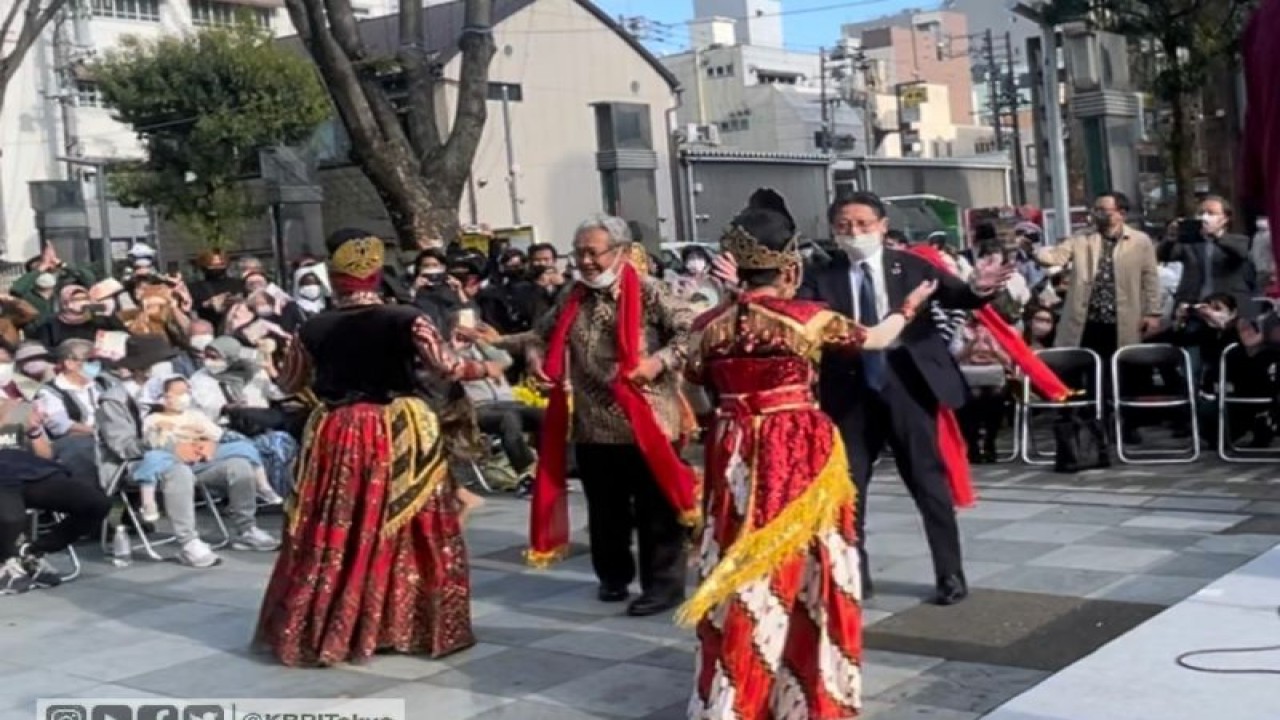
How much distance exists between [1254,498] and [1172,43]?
36.2ft

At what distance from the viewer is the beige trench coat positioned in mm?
10188

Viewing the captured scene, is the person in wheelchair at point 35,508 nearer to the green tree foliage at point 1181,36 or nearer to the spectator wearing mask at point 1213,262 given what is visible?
the spectator wearing mask at point 1213,262

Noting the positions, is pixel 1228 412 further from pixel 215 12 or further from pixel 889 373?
pixel 215 12

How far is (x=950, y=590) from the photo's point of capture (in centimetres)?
652

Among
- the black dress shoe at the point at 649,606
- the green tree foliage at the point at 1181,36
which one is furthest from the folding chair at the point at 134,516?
the green tree foliage at the point at 1181,36

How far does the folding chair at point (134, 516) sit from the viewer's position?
8703 millimetres

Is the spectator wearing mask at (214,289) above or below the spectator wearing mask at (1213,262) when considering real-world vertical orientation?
above

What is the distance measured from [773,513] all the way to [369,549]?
193 cm

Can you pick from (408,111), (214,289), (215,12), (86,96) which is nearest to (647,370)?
(214,289)

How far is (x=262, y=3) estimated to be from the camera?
49.2 m

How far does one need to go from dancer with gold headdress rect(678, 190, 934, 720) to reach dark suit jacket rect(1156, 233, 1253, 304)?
253 inches

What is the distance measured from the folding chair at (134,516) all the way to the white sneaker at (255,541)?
134mm

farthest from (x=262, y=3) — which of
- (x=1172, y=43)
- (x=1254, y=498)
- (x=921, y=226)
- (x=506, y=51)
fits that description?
(x=1254, y=498)

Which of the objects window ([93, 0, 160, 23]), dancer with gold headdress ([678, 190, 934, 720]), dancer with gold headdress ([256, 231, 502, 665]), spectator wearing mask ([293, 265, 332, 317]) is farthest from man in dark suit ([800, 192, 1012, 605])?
window ([93, 0, 160, 23])
